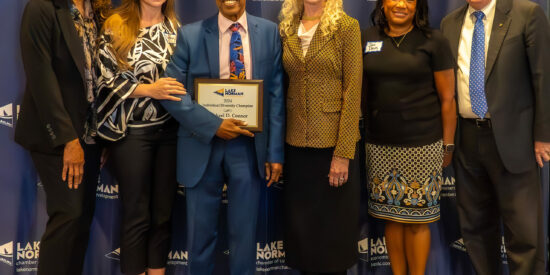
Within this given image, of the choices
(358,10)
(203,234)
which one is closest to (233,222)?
(203,234)

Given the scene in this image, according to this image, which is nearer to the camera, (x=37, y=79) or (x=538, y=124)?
(x=37, y=79)

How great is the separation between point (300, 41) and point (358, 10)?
0.84 m

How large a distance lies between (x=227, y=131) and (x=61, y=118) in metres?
0.80

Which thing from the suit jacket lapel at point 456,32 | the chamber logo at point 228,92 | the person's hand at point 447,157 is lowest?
the person's hand at point 447,157

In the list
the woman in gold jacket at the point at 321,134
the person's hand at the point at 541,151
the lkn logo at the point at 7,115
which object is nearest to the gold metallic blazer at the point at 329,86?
the woman in gold jacket at the point at 321,134

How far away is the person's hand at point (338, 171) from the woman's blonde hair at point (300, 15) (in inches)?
24.9

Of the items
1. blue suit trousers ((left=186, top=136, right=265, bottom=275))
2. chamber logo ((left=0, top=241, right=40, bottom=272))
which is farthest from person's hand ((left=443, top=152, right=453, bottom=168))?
chamber logo ((left=0, top=241, right=40, bottom=272))

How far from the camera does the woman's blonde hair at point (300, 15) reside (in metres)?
2.25

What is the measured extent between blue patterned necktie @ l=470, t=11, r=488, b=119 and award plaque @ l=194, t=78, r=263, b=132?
1234mm

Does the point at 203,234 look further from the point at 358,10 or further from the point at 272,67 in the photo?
the point at 358,10

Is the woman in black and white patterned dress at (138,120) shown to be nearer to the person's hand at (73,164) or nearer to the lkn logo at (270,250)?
the person's hand at (73,164)

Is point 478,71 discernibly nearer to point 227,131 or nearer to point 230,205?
point 227,131

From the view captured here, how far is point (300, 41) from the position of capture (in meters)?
2.32

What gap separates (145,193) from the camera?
98.0 inches
